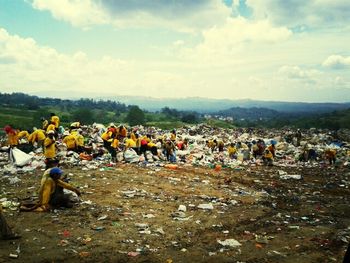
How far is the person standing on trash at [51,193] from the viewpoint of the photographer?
721 centimetres

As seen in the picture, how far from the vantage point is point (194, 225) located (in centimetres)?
705

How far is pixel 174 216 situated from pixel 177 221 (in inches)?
12.8

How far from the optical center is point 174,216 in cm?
757

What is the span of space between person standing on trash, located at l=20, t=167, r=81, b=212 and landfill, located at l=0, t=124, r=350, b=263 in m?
0.22

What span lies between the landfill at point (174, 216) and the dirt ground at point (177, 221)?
0.06ft

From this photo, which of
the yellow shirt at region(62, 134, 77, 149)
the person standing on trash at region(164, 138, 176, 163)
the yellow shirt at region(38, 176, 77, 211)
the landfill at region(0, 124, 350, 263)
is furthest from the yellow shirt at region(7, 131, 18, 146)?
the person standing on trash at region(164, 138, 176, 163)

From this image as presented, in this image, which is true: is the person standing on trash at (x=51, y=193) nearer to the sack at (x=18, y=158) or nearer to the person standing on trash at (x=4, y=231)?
the person standing on trash at (x=4, y=231)

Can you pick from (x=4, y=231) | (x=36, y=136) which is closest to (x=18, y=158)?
(x=36, y=136)

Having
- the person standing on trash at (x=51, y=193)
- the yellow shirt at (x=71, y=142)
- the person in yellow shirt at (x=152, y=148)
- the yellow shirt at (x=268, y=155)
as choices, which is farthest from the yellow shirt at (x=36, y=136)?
the yellow shirt at (x=268, y=155)

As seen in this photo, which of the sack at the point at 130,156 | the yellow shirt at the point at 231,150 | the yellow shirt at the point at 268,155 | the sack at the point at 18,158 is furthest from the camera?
the yellow shirt at the point at 231,150

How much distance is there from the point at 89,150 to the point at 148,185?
568 cm

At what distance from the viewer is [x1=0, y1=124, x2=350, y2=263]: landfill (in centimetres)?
565

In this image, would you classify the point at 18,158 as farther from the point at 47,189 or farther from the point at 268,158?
the point at 268,158

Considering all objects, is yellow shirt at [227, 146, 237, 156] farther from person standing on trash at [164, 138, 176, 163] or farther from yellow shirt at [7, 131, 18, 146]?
yellow shirt at [7, 131, 18, 146]
